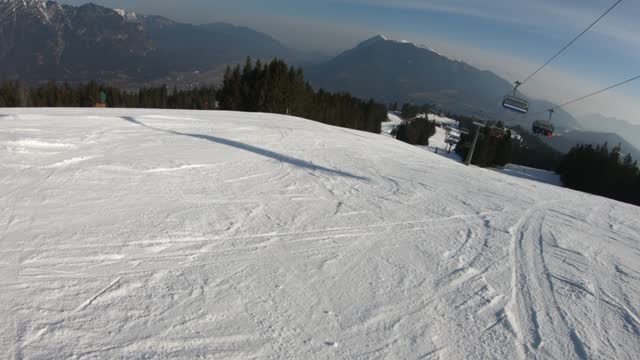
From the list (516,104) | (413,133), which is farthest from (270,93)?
(413,133)

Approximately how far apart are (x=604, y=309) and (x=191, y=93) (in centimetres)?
9407

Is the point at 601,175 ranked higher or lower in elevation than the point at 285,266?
lower

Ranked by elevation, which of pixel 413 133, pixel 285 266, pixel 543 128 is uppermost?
pixel 543 128

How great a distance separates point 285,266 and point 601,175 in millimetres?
73112

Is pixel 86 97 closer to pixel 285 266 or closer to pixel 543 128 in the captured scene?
pixel 543 128

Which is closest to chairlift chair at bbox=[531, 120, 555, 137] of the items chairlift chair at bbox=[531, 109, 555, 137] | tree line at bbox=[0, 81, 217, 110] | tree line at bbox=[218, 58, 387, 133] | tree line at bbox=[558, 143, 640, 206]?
chairlift chair at bbox=[531, 109, 555, 137]

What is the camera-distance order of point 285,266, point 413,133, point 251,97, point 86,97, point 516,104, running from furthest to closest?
point 413,133, point 86,97, point 251,97, point 516,104, point 285,266

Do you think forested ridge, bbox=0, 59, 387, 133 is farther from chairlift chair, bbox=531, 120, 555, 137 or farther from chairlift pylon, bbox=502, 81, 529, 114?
chairlift chair, bbox=531, 120, 555, 137

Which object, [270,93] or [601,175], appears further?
[601,175]

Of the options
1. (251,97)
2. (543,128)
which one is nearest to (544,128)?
(543,128)

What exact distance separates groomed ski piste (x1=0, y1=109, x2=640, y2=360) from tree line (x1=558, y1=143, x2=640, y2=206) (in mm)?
59685

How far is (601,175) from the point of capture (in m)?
60.8

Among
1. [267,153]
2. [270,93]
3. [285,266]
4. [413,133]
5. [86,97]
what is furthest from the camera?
[413,133]

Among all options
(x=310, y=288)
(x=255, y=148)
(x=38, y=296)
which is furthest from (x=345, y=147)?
(x=38, y=296)
